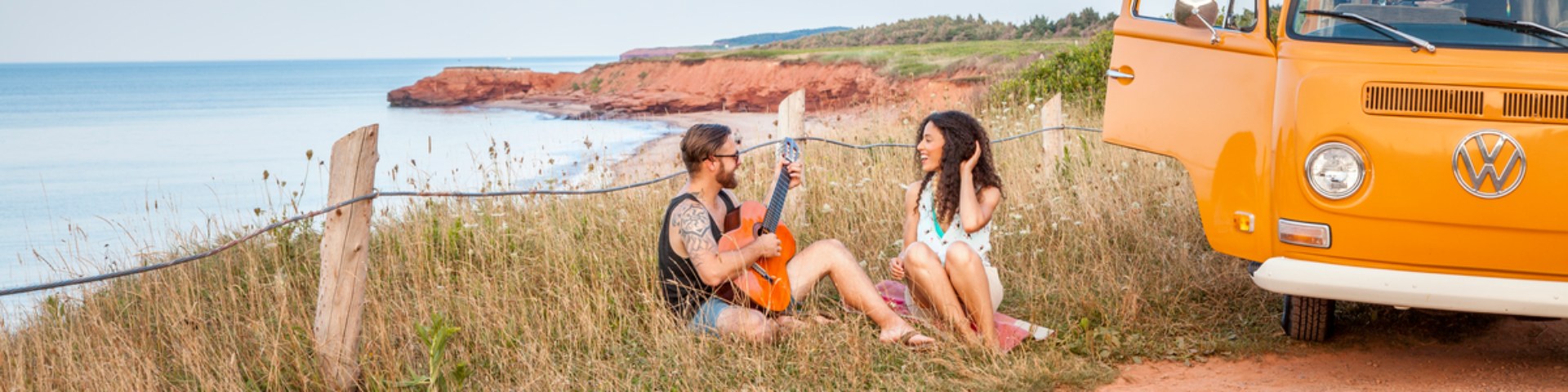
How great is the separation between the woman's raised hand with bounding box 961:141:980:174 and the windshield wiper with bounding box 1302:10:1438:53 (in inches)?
56.2

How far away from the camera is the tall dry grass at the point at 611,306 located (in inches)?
191

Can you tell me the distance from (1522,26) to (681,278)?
3.39 meters

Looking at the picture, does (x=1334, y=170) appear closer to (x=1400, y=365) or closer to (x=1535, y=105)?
(x=1535, y=105)

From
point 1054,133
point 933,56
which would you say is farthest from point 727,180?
point 933,56

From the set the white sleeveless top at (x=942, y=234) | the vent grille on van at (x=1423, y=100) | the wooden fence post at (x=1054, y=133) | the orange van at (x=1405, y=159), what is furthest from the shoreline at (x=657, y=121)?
the vent grille on van at (x=1423, y=100)

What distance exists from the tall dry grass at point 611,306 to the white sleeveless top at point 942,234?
46cm

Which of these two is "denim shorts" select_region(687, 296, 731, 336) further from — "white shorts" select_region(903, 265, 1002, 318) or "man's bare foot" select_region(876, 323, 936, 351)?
"white shorts" select_region(903, 265, 1002, 318)

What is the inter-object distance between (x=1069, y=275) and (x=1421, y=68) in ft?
8.66

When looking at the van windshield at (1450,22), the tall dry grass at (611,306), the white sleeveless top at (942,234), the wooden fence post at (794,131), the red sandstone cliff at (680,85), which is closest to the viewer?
the van windshield at (1450,22)

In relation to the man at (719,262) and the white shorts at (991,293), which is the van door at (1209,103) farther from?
the man at (719,262)

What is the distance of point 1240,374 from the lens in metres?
5.10

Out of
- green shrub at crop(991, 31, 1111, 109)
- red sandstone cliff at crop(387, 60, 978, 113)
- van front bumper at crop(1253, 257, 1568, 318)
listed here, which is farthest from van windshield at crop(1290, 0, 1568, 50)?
red sandstone cliff at crop(387, 60, 978, 113)

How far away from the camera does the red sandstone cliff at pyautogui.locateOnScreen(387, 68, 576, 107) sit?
60.2m

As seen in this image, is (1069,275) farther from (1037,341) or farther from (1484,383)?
(1484,383)
